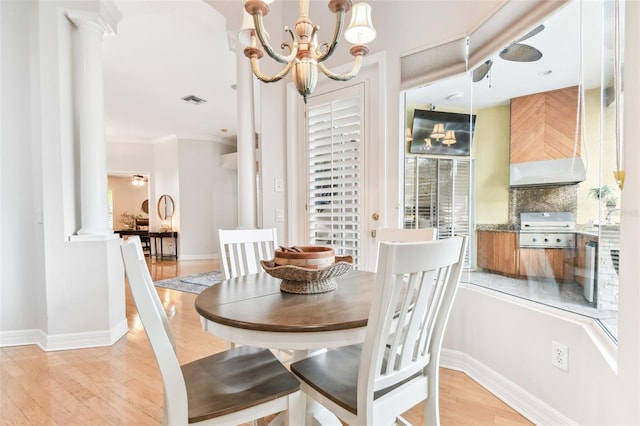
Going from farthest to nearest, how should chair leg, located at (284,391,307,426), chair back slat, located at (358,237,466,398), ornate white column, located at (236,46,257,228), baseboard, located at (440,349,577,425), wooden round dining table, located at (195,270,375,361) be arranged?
ornate white column, located at (236,46,257,228), baseboard, located at (440,349,577,425), chair leg, located at (284,391,307,426), wooden round dining table, located at (195,270,375,361), chair back slat, located at (358,237,466,398)

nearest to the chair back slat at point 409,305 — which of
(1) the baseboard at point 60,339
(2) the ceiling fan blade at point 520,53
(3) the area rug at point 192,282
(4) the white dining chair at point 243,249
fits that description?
(4) the white dining chair at point 243,249

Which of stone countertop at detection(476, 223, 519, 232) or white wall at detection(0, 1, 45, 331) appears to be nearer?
stone countertop at detection(476, 223, 519, 232)

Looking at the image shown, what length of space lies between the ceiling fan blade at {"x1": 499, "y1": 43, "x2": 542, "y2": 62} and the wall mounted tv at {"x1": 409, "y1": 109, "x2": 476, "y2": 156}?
1.58 feet

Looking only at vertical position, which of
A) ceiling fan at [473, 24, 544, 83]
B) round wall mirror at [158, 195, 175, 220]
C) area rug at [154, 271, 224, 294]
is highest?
ceiling fan at [473, 24, 544, 83]

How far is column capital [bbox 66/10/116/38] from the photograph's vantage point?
2535mm

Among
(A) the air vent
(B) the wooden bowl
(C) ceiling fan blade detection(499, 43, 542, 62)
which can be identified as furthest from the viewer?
(A) the air vent

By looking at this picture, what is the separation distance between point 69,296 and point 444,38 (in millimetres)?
3475

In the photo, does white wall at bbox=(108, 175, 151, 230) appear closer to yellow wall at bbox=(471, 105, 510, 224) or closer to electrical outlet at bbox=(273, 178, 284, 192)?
electrical outlet at bbox=(273, 178, 284, 192)

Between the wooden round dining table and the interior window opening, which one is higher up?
the interior window opening

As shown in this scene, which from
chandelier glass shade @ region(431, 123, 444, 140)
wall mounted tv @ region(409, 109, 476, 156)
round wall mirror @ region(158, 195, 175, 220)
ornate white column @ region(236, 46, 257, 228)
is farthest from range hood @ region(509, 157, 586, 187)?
round wall mirror @ region(158, 195, 175, 220)

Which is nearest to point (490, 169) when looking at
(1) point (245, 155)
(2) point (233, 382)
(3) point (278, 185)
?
(3) point (278, 185)

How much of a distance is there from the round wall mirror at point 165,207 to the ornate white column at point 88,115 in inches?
201

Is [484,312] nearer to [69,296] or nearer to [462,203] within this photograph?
[462,203]

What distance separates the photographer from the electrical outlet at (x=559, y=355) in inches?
59.9
